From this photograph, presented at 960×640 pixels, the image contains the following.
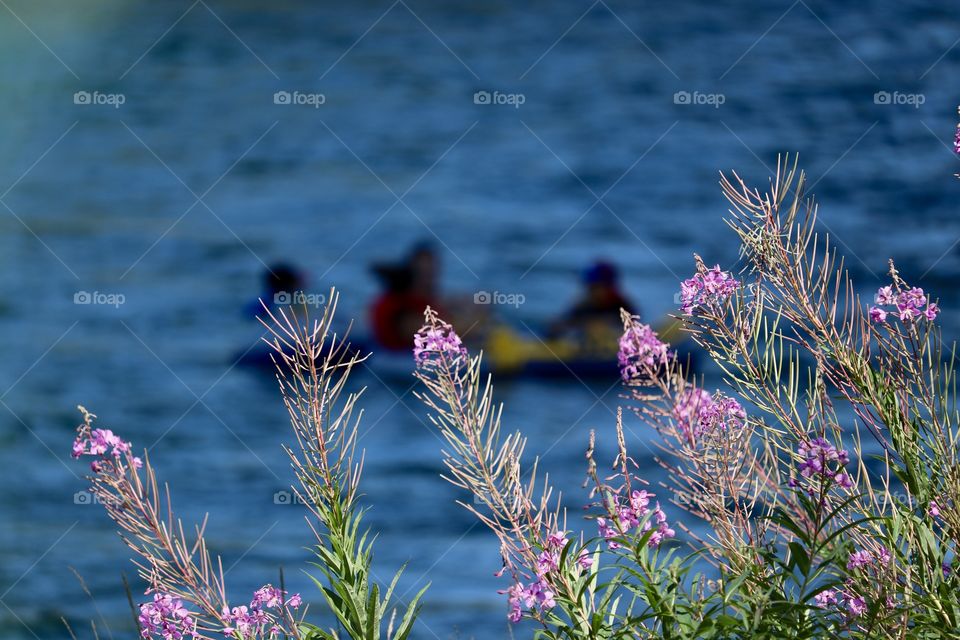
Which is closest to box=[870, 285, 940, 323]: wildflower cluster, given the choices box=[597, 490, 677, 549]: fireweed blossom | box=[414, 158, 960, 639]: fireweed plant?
box=[414, 158, 960, 639]: fireweed plant

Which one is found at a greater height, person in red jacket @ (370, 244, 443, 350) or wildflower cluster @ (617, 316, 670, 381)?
person in red jacket @ (370, 244, 443, 350)

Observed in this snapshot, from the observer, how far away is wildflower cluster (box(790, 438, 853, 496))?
1.22 m

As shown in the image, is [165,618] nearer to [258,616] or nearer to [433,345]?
[258,616]

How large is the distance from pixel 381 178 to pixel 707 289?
4.25 meters

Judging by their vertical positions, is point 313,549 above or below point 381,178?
below

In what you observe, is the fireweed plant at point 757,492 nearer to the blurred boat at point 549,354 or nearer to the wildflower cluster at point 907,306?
the wildflower cluster at point 907,306

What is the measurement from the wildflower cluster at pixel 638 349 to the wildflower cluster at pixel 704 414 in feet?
0.23

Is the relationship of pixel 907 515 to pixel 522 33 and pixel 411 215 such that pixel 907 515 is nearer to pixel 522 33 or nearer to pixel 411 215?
pixel 411 215

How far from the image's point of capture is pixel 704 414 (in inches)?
57.9

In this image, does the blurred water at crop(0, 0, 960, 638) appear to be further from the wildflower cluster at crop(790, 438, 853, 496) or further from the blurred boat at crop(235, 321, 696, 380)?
the wildflower cluster at crop(790, 438, 853, 496)

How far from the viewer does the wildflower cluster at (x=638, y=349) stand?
1521 millimetres

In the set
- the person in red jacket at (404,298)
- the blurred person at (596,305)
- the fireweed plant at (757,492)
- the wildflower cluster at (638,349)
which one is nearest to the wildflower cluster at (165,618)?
the fireweed plant at (757,492)

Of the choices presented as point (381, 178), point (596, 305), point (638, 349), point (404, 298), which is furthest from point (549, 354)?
point (638, 349)

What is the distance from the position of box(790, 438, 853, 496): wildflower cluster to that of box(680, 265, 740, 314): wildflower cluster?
246 mm
